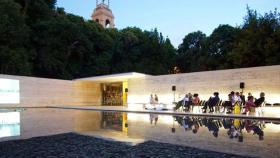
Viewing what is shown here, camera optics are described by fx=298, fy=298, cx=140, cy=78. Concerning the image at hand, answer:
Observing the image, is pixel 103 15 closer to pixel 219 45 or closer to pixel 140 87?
pixel 219 45

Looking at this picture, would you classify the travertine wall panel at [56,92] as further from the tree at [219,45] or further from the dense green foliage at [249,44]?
the tree at [219,45]

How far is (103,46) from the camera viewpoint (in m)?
35.3

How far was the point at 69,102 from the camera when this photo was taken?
27094 millimetres

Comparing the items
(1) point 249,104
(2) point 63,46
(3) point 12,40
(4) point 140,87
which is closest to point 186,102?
(1) point 249,104

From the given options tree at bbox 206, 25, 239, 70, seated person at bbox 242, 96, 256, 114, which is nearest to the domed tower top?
tree at bbox 206, 25, 239, 70

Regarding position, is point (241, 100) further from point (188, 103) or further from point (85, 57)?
point (85, 57)

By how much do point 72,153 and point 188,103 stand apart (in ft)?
39.5

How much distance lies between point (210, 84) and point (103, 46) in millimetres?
19652

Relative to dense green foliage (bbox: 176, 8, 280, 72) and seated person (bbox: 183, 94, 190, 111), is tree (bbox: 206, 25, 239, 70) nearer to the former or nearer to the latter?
→ dense green foliage (bbox: 176, 8, 280, 72)

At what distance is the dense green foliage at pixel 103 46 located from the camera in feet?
83.1

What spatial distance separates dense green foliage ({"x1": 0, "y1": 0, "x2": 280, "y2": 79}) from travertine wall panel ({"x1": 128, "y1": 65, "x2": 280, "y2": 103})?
7.45 meters

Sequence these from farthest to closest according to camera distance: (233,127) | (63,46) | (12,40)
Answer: (63,46)
(12,40)
(233,127)

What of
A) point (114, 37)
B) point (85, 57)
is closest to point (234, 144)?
point (85, 57)

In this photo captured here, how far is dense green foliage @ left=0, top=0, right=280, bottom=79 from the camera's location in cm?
2533
